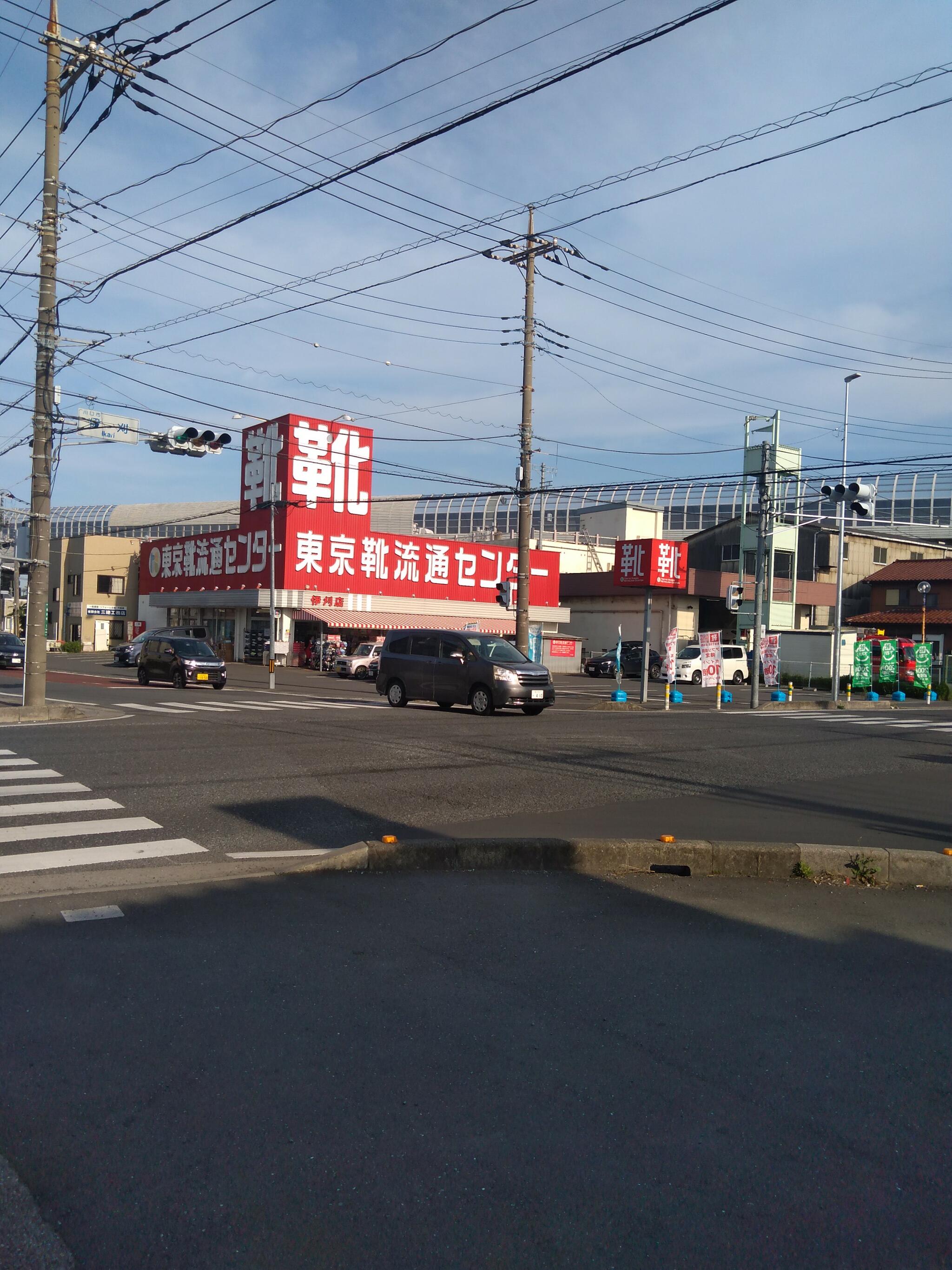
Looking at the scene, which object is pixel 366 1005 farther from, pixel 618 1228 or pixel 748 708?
pixel 748 708

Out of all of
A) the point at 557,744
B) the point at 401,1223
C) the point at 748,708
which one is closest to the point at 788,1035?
the point at 401,1223

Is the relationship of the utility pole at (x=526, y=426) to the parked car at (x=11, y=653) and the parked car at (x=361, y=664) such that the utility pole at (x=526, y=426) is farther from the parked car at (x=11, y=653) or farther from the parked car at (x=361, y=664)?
the parked car at (x=11, y=653)

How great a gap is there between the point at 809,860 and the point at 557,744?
8191 mm

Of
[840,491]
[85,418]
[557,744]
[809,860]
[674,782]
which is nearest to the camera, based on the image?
[809,860]

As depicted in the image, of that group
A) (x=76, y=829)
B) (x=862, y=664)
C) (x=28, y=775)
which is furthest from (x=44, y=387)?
(x=862, y=664)

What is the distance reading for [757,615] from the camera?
30125mm

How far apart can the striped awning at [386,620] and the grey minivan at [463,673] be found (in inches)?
777

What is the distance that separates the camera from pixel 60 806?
9.32 meters

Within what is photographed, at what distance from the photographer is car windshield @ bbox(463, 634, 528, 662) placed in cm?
2144

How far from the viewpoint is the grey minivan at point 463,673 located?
21062 millimetres

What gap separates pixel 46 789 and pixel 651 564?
863 inches

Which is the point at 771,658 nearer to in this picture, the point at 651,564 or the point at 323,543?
the point at 651,564

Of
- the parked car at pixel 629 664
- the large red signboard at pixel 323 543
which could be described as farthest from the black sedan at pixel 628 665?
the large red signboard at pixel 323 543

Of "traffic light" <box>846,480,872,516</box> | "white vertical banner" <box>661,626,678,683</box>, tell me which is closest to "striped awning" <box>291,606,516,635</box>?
"white vertical banner" <box>661,626,678,683</box>
